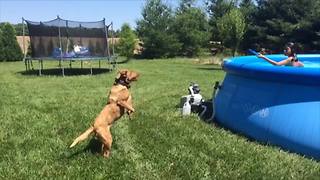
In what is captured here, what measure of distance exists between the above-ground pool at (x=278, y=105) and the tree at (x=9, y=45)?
28561mm

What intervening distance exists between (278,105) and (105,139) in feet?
8.19

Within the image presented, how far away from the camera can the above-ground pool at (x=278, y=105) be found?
6328 mm

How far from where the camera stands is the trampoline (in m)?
20.8

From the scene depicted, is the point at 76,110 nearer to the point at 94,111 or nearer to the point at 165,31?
the point at 94,111

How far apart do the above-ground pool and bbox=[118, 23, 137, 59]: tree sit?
29.9 metres

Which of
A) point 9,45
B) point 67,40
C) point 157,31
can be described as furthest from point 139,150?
point 157,31

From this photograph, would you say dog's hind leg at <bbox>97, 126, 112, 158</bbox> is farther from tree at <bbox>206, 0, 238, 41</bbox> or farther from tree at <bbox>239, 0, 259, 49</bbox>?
tree at <bbox>206, 0, 238, 41</bbox>

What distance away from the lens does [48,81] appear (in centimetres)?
1675

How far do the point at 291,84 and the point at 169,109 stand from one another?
3652 mm

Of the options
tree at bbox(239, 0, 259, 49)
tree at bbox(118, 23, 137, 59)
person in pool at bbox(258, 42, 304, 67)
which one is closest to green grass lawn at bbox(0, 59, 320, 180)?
person in pool at bbox(258, 42, 304, 67)

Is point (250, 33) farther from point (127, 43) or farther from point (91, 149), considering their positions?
point (91, 149)

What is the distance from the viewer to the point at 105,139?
5.92m

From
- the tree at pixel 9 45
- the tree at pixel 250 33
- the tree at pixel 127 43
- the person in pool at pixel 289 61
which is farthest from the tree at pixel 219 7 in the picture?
the person in pool at pixel 289 61

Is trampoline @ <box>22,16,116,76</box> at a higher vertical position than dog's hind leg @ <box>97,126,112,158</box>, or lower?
higher
